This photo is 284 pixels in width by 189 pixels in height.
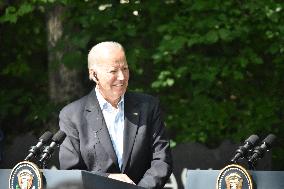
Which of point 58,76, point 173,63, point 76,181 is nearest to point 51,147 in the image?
point 76,181

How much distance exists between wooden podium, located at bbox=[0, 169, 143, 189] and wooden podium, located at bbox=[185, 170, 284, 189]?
345 mm

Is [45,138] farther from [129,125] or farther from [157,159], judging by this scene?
[157,159]

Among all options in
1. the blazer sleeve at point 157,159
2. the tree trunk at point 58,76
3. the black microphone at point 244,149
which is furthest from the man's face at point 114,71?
the tree trunk at point 58,76

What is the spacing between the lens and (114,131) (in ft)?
23.1

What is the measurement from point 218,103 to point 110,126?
6.22 m

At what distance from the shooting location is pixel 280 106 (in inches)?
510

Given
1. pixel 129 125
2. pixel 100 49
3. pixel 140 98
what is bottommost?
pixel 129 125

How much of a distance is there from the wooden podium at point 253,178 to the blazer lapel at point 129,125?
0.76 m

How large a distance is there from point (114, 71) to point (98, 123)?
1.41 ft

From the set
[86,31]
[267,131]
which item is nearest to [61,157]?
[86,31]

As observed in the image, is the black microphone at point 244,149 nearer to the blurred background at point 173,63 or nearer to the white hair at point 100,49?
the white hair at point 100,49

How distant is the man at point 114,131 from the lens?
269 inches

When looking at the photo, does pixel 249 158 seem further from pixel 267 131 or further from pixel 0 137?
pixel 267 131

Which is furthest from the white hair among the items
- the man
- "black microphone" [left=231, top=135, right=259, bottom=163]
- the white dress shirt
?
"black microphone" [left=231, top=135, right=259, bottom=163]
